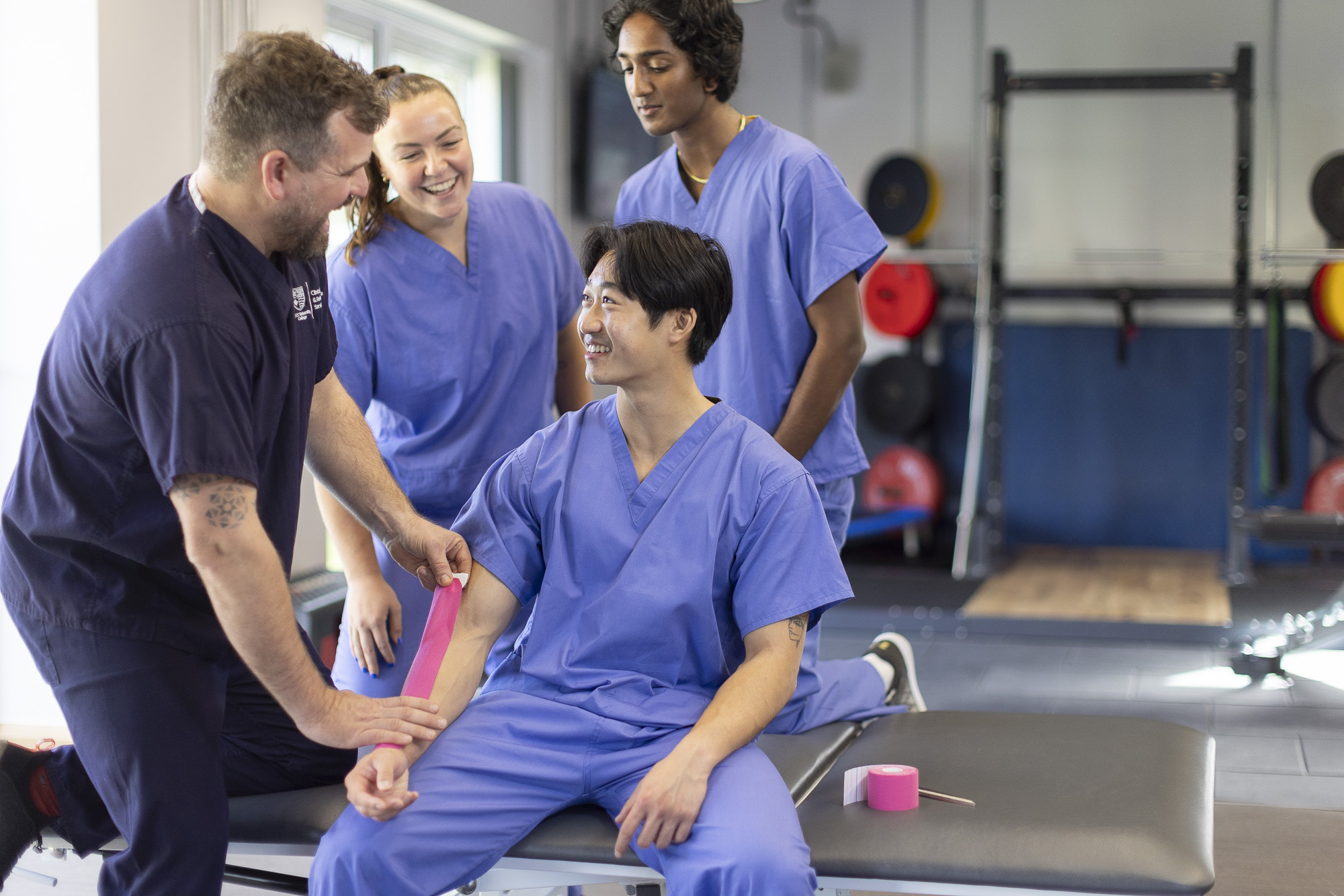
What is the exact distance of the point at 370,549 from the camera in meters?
2.02

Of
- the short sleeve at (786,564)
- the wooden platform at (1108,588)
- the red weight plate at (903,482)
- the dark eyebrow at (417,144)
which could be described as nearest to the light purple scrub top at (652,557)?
the short sleeve at (786,564)

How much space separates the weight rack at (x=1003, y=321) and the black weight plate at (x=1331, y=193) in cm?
31

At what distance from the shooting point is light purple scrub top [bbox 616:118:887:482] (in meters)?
2.10

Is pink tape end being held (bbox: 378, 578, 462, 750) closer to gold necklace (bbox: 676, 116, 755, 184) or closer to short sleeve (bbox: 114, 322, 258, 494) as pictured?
short sleeve (bbox: 114, 322, 258, 494)

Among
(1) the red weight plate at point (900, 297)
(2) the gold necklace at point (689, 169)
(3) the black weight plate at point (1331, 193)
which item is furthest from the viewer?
(1) the red weight plate at point (900, 297)

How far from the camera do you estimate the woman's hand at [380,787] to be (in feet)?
4.84

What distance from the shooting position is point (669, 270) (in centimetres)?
170

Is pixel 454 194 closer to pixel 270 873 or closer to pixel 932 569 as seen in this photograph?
pixel 270 873

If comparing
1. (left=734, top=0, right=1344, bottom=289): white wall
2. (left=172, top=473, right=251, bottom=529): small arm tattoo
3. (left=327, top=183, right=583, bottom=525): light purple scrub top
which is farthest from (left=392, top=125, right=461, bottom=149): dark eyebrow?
(left=734, top=0, right=1344, bottom=289): white wall

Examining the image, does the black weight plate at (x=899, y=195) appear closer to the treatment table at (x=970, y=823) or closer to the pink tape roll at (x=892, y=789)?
the treatment table at (x=970, y=823)

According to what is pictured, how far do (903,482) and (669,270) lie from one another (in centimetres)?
445

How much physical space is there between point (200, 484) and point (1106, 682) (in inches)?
126

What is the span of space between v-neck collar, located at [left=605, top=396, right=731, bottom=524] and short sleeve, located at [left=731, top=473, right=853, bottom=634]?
13cm

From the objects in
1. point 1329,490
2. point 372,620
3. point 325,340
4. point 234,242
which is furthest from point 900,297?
point 234,242
